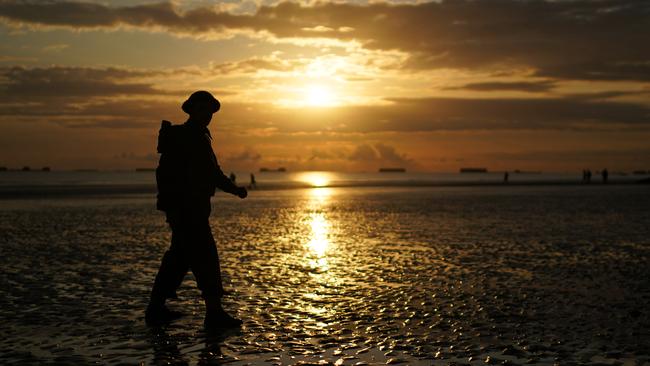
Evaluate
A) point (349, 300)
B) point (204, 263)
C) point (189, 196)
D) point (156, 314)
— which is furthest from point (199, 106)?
point (349, 300)

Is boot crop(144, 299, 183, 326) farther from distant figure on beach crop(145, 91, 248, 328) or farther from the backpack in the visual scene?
the backpack

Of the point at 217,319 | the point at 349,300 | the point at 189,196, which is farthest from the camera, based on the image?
the point at 349,300

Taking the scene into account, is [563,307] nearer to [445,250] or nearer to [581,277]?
[581,277]

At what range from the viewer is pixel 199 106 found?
7.78m

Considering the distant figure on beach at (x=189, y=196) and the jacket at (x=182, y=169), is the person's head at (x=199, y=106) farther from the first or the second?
the jacket at (x=182, y=169)

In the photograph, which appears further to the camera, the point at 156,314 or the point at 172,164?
the point at 172,164

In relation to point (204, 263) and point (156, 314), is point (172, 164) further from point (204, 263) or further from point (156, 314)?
point (156, 314)

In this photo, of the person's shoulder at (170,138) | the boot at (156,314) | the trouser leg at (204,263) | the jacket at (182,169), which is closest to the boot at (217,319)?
the trouser leg at (204,263)

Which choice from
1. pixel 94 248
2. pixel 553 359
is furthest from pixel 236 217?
pixel 553 359

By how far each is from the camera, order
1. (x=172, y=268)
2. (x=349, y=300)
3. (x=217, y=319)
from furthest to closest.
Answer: (x=349, y=300) → (x=172, y=268) → (x=217, y=319)

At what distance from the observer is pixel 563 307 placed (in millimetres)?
8438

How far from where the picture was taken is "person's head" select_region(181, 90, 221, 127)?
7773 millimetres

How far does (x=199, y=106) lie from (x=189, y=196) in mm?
1094

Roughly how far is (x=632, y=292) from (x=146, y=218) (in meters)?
20.1
